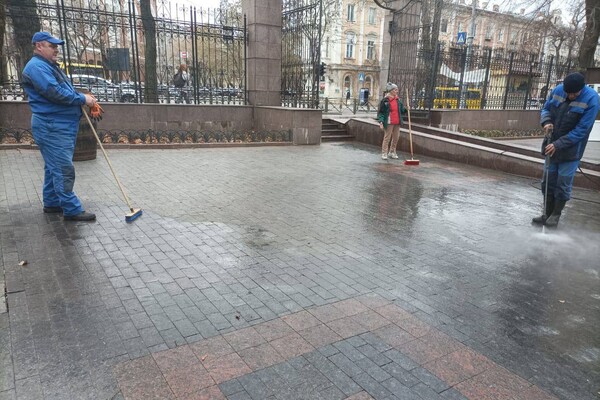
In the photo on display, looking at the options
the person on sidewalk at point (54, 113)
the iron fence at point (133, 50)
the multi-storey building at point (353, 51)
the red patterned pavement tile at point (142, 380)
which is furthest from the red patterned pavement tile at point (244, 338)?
the multi-storey building at point (353, 51)

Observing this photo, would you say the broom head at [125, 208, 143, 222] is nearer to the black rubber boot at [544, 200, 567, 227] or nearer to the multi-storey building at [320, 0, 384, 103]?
the black rubber boot at [544, 200, 567, 227]

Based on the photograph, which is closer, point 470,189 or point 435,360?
point 435,360

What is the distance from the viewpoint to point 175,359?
274cm

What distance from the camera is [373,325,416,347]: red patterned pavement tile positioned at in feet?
10.0

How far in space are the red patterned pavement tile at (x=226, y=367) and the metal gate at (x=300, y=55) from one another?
12.9 m

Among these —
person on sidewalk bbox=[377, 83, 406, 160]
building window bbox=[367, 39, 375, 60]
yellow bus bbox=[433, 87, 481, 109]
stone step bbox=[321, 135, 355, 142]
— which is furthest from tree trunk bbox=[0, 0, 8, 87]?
building window bbox=[367, 39, 375, 60]

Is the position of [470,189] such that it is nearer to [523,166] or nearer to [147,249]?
[523,166]

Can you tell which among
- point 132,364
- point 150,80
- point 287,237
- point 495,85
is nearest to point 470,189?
point 287,237

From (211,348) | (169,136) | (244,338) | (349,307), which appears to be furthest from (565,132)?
(169,136)

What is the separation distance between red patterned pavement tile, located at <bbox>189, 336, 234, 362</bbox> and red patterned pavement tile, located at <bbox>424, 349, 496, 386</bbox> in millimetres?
1346

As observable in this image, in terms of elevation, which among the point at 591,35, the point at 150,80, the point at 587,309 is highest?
the point at 591,35

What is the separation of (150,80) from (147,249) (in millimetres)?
10506

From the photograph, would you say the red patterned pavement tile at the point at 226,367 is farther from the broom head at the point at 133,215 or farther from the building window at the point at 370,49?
the building window at the point at 370,49

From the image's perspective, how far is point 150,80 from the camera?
13.5 metres
